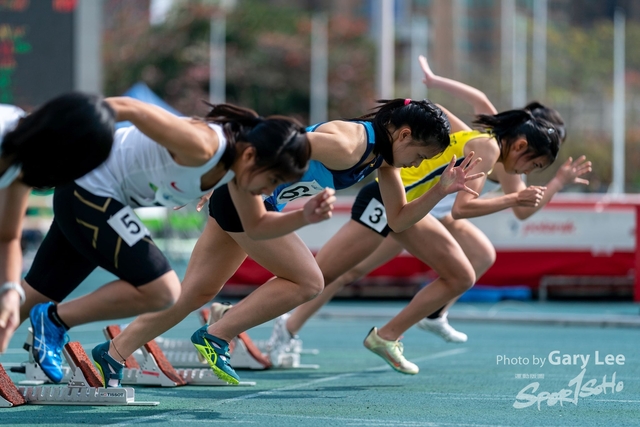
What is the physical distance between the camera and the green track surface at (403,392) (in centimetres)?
555

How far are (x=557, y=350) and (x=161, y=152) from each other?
508cm

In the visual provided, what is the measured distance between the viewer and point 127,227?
5121 millimetres

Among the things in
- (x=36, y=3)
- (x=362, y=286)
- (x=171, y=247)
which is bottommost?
(x=171, y=247)

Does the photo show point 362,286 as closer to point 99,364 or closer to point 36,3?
point 36,3

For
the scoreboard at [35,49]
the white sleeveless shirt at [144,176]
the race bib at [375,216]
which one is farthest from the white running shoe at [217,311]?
the scoreboard at [35,49]

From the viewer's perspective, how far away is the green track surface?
18.2 feet

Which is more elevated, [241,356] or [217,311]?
[217,311]

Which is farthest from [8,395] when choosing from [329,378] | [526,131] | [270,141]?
[526,131]

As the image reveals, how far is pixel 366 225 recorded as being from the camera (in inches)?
285

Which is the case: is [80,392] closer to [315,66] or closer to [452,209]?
[452,209]

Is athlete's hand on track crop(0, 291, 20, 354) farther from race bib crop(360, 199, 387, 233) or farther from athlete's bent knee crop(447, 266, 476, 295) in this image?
athlete's bent knee crop(447, 266, 476, 295)

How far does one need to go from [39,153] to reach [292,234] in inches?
76.9

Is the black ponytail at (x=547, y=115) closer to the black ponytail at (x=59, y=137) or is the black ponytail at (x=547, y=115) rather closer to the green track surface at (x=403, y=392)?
the green track surface at (x=403, y=392)

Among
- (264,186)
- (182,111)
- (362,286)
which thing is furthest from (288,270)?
(182,111)
